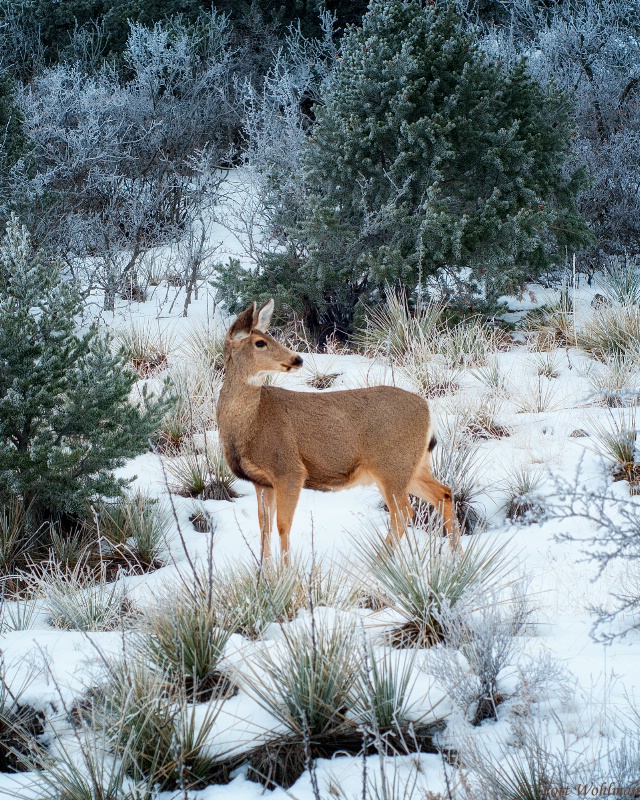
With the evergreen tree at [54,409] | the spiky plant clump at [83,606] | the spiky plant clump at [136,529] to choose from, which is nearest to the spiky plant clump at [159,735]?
the spiky plant clump at [83,606]

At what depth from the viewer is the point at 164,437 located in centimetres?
734

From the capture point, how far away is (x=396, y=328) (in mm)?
8836

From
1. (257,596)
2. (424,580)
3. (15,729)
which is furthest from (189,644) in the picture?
(424,580)

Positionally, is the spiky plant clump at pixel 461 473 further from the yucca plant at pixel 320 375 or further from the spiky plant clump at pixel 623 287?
the spiky plant clump at pixel 623 287

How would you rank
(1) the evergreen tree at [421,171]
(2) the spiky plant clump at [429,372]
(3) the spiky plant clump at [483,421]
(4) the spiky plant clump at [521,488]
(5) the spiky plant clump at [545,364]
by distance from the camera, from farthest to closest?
(1) the evergreen tree at [421,171] < (5) the spiky plant clump at [545,364] < (2) the spiky plant clump at [429,372] < (3) the spiky plant clump at [483,421] < (4) the spiky plant clump at [521,488]

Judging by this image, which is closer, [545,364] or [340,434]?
[340,434]

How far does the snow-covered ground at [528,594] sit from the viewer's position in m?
3.06

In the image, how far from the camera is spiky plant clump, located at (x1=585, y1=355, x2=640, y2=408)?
7.38 meters

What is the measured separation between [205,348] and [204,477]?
267 cm

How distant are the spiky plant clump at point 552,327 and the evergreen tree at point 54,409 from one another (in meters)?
4.84

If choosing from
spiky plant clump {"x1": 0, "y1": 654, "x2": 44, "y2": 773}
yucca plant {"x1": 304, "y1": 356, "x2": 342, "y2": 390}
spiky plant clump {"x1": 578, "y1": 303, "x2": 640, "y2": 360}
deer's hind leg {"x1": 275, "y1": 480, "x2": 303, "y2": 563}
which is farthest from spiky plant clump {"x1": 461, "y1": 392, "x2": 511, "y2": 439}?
spiky plant clump {"x1": 0, "y1": 654, "x2": 44, "y2": 773}

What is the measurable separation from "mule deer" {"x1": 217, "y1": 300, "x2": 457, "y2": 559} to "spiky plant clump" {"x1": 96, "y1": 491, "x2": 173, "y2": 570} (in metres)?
0.89

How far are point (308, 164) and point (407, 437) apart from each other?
19.9 feet

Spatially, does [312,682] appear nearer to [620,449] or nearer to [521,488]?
[521,488]
